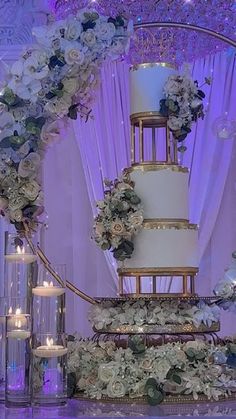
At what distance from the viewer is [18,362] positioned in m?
3.22

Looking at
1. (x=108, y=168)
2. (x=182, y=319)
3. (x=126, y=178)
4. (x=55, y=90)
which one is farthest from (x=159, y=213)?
(x=108, y=168)

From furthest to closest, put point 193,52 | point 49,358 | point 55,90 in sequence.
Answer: point 193,52
point 55,90
point 49,358

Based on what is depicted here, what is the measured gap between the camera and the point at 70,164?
5891 millimetres

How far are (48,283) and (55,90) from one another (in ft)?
2.54

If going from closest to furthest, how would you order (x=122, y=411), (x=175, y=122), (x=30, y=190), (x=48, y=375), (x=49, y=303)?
1. (x=122, y=411)
2. (x=48, y=375)
3. (x=49, y=303)
4. (x=30, y=190)
5. (x=175, y=122)

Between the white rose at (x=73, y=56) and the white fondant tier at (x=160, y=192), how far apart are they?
560 mm

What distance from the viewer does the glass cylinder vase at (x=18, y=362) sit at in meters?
3.20

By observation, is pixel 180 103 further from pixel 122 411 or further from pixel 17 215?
pixel 122 411

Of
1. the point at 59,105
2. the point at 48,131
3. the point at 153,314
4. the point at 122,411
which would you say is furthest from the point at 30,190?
the point at 122,411

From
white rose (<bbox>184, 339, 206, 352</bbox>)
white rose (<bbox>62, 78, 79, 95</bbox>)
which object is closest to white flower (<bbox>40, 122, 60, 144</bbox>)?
white rose (<bbox>62, 78, 79, 95</bbox>)

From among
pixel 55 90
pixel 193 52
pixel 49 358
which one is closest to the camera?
pixel 49 358

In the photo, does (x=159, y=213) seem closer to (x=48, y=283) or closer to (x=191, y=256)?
(x=191, y=256)

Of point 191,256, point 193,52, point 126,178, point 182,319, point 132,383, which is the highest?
point 193,52

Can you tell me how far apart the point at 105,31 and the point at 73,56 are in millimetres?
175
